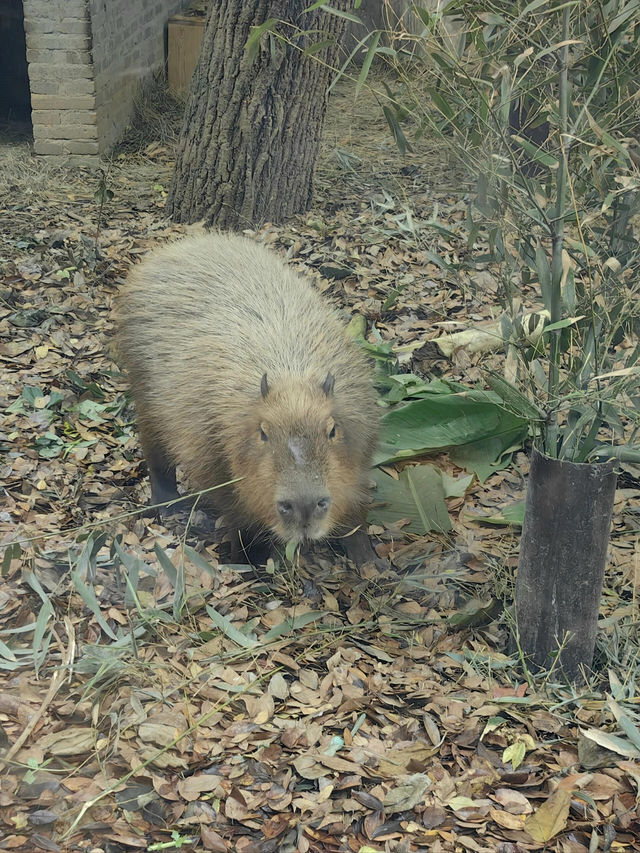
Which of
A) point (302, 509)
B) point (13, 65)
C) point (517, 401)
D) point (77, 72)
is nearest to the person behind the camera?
point (517, 401)

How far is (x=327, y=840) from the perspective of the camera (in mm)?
2697

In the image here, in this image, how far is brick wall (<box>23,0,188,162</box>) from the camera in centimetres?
Result: 801

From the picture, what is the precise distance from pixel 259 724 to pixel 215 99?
4.56m

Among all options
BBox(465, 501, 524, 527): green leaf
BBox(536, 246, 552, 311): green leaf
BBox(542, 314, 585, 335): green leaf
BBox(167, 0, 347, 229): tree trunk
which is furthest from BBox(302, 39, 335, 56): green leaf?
BBox(167, 0, 347, 229): tree trunk

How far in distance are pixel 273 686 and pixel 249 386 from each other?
4.15 ft

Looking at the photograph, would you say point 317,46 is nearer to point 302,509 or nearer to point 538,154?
point 538,154

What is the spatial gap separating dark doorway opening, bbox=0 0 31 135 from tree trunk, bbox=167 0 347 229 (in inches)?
153

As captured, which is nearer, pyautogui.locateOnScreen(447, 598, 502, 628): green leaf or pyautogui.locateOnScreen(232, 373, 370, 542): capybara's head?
pyautogui.locateOnScreen(232, 373, 370, 542): capybara's head

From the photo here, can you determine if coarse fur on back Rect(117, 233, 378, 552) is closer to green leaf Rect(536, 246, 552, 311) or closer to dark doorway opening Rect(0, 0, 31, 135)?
green leaf Rect(536, 246, 552, 311)

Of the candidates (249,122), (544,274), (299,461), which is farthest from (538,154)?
(249,122)

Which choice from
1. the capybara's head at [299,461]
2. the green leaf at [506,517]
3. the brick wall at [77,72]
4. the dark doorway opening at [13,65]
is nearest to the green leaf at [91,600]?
the capybara's head at [299,461]

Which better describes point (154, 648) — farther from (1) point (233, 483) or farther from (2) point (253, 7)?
(2) point (253, 7)

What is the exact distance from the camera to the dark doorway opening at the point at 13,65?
969 cm

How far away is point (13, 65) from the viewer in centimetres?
988
